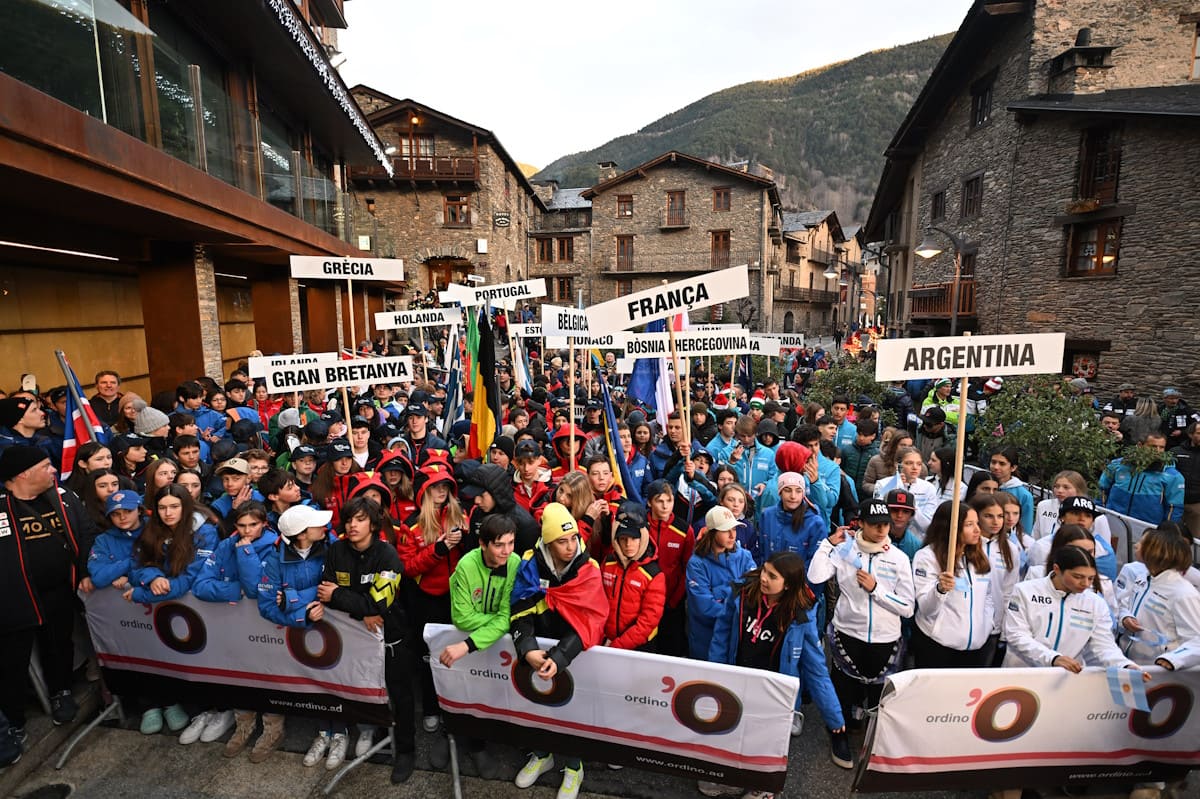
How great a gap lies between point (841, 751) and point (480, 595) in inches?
104

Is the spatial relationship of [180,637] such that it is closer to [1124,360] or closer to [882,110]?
[1124,360]

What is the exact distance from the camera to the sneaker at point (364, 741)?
4.20 metres

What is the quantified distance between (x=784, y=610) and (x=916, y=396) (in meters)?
9.74

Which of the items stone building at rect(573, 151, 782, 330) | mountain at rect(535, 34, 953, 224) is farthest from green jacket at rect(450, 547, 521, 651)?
mountain at rect(535, 34, 953, 224)

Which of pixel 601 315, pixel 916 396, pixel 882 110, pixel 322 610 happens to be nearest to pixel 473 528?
pixel 322 610

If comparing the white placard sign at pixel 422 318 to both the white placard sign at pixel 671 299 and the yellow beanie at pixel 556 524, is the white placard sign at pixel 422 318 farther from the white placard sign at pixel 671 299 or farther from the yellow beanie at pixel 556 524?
the yellow beanie at pixel 556 524

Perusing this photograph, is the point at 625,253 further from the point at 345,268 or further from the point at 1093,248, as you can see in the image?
the point at 345,268

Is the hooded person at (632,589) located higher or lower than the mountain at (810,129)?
lower

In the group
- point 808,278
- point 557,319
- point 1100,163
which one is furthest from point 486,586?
point 808,278

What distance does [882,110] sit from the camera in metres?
133

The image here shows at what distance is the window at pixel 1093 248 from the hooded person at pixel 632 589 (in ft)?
57.8

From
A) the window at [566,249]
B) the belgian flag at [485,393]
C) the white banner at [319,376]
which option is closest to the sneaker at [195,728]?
Answer: the white banner at [319,376]

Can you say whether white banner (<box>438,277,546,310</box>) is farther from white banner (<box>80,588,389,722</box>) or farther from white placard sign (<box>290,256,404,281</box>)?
white banner (<box>80,588,389,722</box>)

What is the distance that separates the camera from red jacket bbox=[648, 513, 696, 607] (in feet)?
15.2
